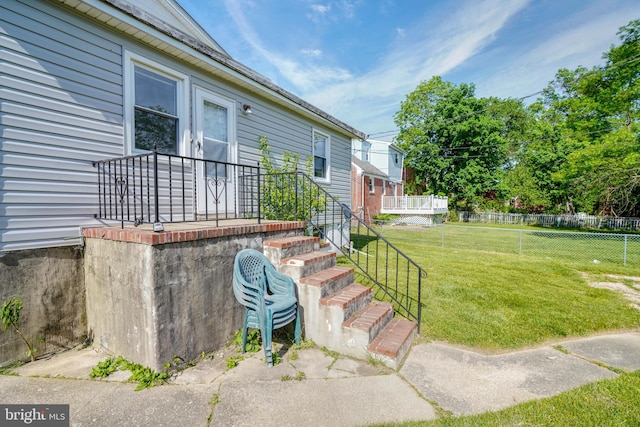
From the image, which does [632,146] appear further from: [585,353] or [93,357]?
[93,357]

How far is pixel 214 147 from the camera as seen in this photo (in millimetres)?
5238

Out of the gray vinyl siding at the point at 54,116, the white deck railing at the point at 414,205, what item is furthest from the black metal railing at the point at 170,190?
the white deck railing at the point at 414,205

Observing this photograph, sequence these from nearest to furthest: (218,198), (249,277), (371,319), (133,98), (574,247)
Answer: (371,319), (249,277), (133,98), (218,198), (574,247)

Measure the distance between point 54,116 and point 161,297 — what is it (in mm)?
2470

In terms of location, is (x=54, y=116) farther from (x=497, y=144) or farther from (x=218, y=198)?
(x=497, y=144)

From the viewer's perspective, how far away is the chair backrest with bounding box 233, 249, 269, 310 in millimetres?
3158

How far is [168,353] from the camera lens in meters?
2.81

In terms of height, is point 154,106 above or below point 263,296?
above

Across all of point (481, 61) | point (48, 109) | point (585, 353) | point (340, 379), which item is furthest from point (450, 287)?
point (481, 61)

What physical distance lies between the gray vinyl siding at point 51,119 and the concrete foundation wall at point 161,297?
549 millimetres

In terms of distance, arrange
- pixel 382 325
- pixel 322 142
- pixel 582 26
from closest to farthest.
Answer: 1. pixel 382 325
2. pixel 322 142
3. pixel 582 26

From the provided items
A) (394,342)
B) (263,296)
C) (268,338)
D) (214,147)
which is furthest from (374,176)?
(268,338)

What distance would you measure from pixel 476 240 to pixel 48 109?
14.6 meters

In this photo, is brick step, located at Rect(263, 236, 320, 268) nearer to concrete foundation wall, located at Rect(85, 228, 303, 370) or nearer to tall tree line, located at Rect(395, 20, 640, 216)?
concrete foundation wall, located at Rect(85, 228, 303, 370)
